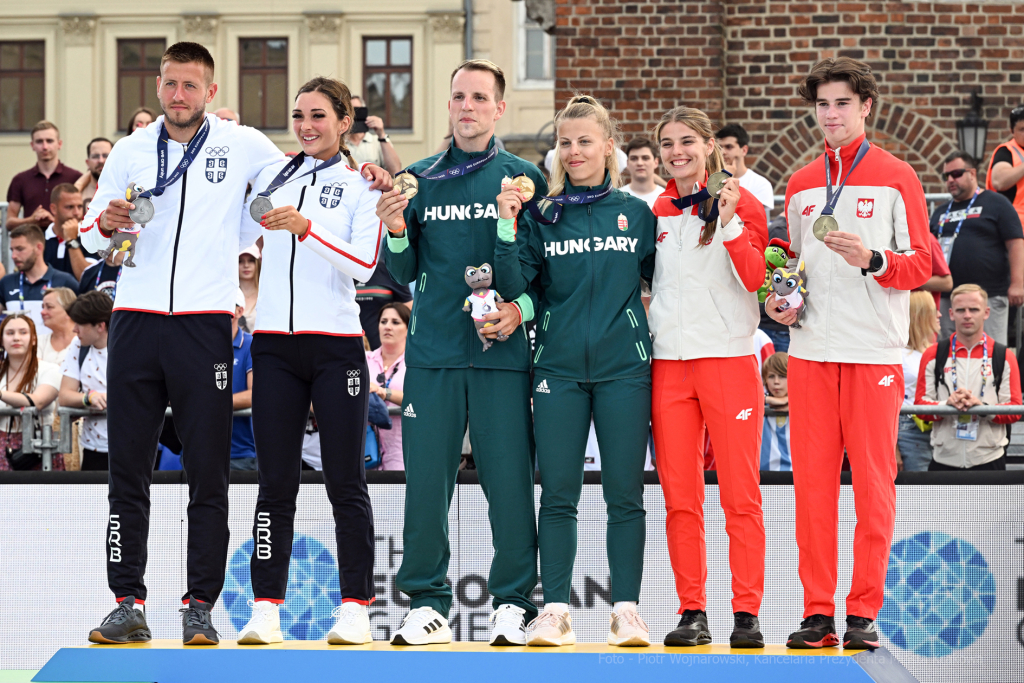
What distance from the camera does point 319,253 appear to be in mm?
4613

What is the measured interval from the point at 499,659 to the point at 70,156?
24.8 meters

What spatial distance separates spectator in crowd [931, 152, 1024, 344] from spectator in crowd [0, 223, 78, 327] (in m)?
6.36

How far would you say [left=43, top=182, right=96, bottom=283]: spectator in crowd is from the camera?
9.35 meters

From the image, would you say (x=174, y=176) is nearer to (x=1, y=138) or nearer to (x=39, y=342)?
(x=39, y=342)

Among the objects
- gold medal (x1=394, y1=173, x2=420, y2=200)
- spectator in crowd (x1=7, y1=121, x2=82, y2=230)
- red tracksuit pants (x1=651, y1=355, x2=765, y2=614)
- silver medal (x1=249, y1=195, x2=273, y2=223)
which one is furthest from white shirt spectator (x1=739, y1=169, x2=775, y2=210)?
spectator in crowd (x1=7, y1=121, x2=82, y2=230)

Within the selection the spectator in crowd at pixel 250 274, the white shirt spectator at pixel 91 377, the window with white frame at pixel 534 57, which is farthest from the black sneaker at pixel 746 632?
the window with white frame at pixel 534 57

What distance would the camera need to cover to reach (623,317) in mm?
4625

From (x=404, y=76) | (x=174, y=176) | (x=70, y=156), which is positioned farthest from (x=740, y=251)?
(x=70, y=156)

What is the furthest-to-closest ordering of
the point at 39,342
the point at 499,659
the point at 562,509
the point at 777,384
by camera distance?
the point at 39,342 < the point at 777,384 < the point at 562,509 < the point at 499,659

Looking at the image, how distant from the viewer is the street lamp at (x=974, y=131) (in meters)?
9.95

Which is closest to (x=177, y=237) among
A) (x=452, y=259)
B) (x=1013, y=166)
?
(x=452, y=259)

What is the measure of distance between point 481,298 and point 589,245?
491mm

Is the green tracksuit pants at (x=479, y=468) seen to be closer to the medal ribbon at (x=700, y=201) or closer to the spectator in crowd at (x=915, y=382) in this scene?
the medal ribbon at (x=700, y=201)

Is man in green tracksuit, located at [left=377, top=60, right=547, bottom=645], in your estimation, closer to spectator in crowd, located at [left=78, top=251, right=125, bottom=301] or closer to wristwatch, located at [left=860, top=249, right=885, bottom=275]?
wristwatch, located at [left=860, top=249, right=885, bottom=275]
